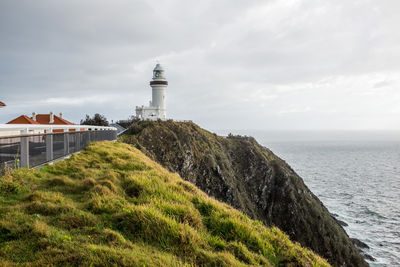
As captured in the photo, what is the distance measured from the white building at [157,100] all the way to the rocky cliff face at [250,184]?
18.0m

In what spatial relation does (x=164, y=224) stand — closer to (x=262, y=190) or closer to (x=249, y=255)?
(x=249, y=255)

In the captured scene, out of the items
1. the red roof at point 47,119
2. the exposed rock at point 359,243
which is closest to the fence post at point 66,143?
the exposed rock at point 359,243

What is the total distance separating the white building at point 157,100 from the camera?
54156 mm

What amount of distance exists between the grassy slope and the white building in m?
46.1

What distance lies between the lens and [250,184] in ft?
120

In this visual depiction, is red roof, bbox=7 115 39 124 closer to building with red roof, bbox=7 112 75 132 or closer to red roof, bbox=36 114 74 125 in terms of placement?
building with red roof, bbox=7 112 75 132

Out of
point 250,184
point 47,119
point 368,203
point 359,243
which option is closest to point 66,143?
point 250,184

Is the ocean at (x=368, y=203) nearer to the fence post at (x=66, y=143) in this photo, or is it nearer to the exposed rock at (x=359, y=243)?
the exposed rock at (x=359, y=243)

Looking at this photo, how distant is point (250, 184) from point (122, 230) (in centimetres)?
3239

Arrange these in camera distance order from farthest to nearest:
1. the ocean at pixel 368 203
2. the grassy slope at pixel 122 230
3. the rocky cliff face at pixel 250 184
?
1. the ocean at pixel 368 203
2. the rocky cliff face at pixel 250 184
3. the grassy slope at pixel 122 230

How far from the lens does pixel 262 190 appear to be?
35.8 m

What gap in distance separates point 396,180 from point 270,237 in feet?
246

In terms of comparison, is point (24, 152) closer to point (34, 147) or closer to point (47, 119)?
point (34, 147)

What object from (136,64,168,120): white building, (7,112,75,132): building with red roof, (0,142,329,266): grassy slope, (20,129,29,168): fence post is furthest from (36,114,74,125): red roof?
(0,142,329,266): grassy slope
